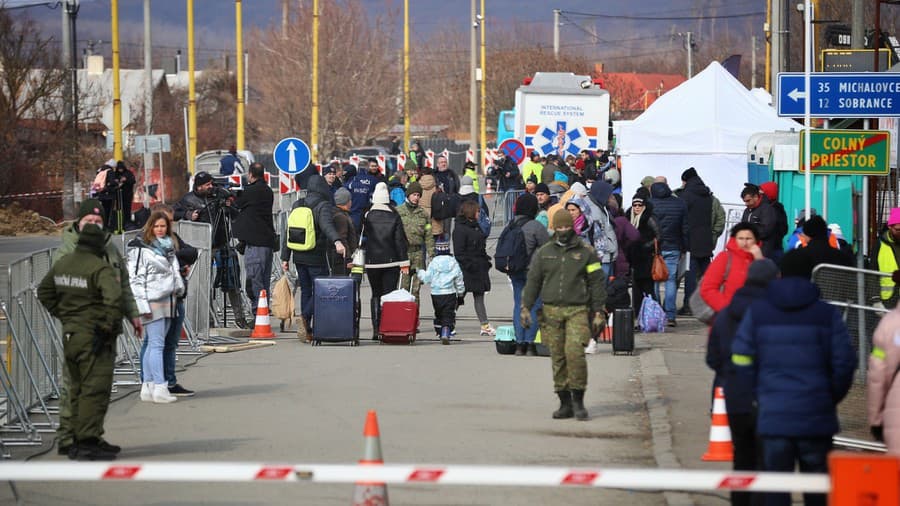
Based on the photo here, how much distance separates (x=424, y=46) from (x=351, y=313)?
12908cm

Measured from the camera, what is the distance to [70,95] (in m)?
44.0

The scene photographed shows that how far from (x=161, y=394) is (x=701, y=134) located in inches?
585

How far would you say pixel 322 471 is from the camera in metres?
6.12

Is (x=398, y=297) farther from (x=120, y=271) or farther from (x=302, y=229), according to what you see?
(x=120, y=271)

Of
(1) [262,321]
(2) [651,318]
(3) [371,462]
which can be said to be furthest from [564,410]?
(1) [262,321]

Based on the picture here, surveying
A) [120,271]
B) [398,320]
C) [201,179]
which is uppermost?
[201,179]

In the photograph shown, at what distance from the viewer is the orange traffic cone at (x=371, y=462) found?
7840 mm

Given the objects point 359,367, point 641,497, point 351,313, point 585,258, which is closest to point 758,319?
point 641,497

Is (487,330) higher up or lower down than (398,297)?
lower down

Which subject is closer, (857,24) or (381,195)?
(381,195)

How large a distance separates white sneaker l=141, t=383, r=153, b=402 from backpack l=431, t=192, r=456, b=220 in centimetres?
906

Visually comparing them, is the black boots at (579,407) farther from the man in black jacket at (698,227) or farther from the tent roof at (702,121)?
the tent roof at (702,121)

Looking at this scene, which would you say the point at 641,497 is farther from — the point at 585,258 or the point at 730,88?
the point at 730,88

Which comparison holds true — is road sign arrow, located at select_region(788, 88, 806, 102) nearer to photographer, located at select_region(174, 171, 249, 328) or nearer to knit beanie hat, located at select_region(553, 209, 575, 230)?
knit beanie hat, located at select_region(553, 209, 575, 230)
